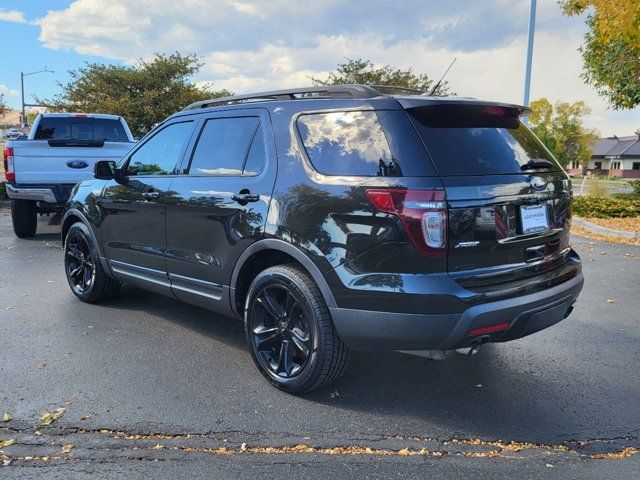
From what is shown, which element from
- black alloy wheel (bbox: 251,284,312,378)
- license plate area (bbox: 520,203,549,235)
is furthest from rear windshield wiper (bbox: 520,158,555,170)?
black alloy wheel (bbox: 251,284,312,378)

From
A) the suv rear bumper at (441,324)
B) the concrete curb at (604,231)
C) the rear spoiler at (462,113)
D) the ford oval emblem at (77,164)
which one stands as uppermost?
the rear spoiler at (462,113)

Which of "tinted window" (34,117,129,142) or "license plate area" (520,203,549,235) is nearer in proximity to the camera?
"license plate area" (520,203,549,235)

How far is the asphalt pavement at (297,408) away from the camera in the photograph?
111 inches

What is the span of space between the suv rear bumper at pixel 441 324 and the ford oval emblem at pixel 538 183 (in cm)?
63

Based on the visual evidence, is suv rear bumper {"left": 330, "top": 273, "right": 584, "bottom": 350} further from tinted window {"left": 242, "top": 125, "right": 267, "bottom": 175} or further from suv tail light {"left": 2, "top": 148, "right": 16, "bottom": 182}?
suv tail light {"left": 2, "top": 148, "right": 16, "bottom": 182}

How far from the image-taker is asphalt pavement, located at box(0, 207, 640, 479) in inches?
111

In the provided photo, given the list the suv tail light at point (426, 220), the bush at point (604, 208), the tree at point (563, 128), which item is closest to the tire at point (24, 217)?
the suv tail light at point (426, 220)

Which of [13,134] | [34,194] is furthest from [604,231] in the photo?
[13,134]

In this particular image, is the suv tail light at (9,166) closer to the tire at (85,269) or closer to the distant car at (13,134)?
the distant car at (13,134)

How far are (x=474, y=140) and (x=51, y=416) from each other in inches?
116

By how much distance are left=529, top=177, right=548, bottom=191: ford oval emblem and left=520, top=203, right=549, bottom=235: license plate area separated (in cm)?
10

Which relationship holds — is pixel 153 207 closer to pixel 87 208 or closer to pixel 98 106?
pixel 87 208

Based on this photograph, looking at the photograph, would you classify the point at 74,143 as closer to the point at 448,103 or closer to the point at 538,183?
the point at 448,103

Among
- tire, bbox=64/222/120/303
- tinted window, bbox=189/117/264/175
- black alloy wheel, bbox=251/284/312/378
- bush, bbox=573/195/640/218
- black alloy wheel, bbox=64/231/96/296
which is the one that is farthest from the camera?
bush, bbox=573/195/640/218
